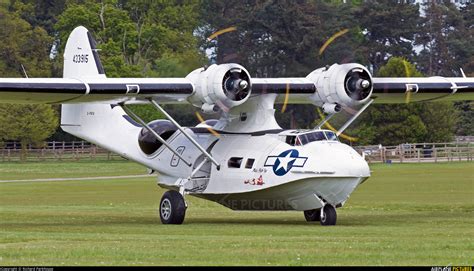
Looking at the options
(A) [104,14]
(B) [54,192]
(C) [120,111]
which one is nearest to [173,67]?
(C) [120,111]

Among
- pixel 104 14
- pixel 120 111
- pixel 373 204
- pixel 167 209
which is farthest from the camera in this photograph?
pixel 104 14

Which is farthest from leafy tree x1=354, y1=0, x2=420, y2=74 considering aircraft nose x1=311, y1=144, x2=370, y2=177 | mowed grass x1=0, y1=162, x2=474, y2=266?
aircraft nose x1=311, y1=144, x2=370, y2=177

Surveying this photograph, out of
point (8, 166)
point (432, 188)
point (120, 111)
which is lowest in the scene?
point (8, 166)

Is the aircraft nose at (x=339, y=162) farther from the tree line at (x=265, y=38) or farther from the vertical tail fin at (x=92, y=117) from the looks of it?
the tree line at (x=265, y=38)

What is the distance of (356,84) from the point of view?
31.0 meters

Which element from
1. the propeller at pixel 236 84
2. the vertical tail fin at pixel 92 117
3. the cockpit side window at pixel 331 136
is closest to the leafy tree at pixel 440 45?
the vertical tail fin at pixel 92 117

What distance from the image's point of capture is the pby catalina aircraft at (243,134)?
2916cm

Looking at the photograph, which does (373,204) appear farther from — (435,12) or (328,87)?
(435,12)

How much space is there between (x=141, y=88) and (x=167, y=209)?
3.18 m

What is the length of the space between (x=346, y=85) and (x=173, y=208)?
523 centimetres

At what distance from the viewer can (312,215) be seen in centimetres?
3170

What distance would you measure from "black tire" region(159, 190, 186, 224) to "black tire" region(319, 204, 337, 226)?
355 centimetres

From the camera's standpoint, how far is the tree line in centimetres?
5812

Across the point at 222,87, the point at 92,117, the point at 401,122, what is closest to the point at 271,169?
the point at 222,87
